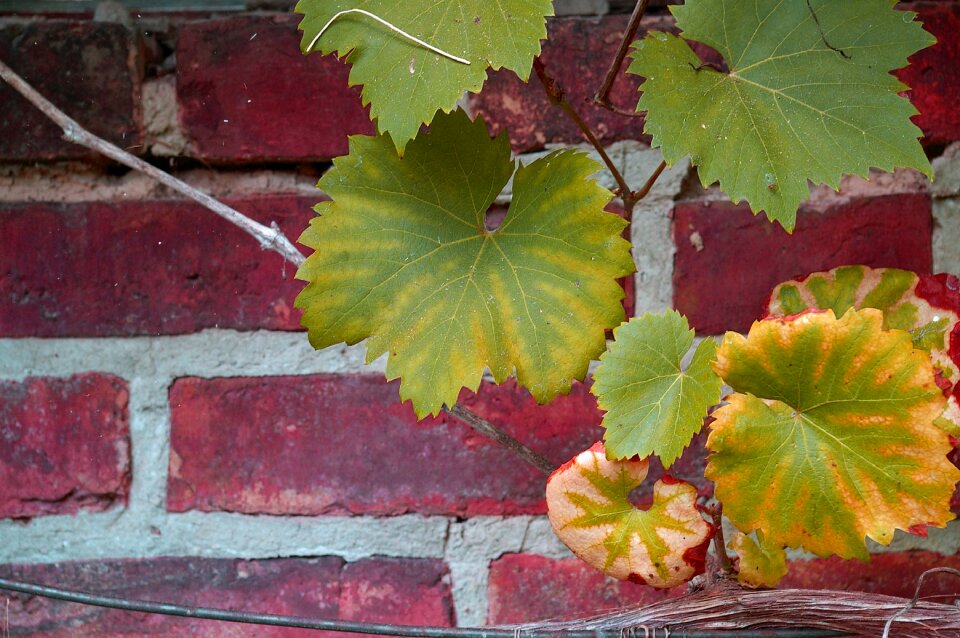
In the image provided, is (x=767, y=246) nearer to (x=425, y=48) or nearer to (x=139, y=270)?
(x=425, y=48)

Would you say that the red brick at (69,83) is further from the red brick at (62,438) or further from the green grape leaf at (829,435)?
the green grape leaf at (829,435)

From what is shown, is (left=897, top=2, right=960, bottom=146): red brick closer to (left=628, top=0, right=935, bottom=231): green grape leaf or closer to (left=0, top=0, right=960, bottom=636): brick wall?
(left=0, top=0, right=960, bottom=636): brick wall

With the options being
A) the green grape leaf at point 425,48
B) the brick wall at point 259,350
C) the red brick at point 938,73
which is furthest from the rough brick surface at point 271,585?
the red brick at point 938,73

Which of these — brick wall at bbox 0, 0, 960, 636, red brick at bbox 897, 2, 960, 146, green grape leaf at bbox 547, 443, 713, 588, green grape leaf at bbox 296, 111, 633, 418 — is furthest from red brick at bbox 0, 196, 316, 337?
red brick at bbox 897, 2, 960, 146

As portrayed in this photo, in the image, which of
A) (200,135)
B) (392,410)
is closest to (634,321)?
(392,410)

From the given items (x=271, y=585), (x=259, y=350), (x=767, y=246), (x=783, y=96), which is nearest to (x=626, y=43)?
(x=783, y=96)
